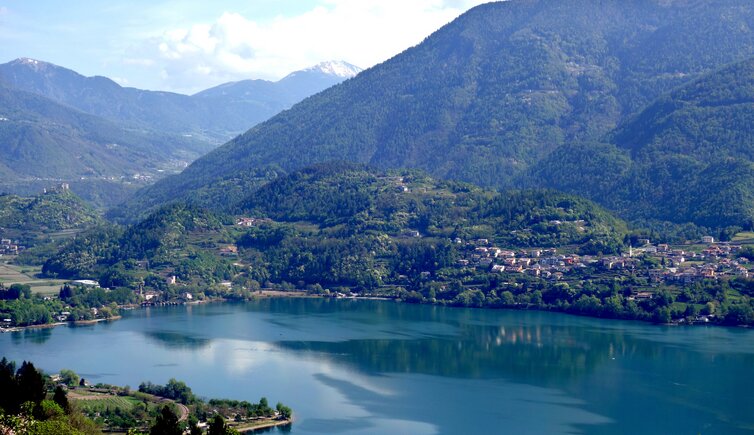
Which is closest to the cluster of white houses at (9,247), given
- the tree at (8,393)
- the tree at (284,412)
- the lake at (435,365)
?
the lake at (435,365)

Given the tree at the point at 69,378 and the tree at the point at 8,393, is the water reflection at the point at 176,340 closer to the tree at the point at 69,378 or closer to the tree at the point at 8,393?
the tree at the point at 69,378

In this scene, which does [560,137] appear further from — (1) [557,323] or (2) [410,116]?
(1) [557,323]

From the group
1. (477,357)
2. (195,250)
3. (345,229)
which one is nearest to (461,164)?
(345,229)

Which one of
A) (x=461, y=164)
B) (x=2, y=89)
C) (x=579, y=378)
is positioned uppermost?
(x=2, y=89)

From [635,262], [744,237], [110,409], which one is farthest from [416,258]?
[110,409]

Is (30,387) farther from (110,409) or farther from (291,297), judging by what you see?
(291,297)
